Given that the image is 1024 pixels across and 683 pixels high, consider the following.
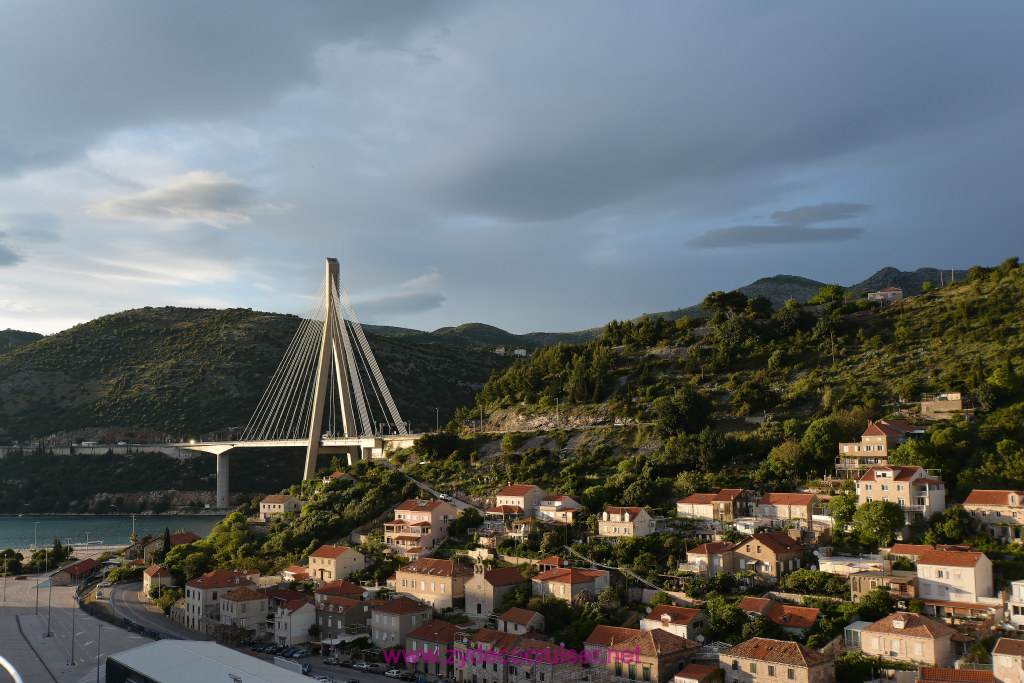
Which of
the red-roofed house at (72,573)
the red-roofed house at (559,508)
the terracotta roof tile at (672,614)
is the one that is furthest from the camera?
the red-roofed house at (72,573)

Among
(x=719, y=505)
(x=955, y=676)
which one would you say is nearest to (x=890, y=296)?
(x=719, y=505)

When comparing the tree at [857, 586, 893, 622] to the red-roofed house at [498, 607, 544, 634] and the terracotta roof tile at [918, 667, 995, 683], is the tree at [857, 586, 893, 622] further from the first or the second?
the red-roofed house at [498, 607, 544, 634]

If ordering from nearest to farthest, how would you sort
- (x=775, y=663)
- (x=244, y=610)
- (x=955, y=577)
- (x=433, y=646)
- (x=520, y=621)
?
1. (x=775, y=663)
2. (x=955, y=577)
3. (x=520, y=621)
4. (x=433, y=646)
5. (x=244, y=610)

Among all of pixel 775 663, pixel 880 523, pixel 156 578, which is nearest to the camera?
pixel 775 663

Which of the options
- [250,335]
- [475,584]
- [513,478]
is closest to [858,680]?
[475,584]

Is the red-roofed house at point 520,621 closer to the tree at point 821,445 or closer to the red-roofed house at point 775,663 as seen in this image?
the red-roofed house at point 775,663

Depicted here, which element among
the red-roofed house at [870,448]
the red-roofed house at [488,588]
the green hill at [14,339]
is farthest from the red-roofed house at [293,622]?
the green hill at [14,339]

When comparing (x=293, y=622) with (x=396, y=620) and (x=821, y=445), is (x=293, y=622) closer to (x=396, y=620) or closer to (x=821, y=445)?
(x=396, y=620)
